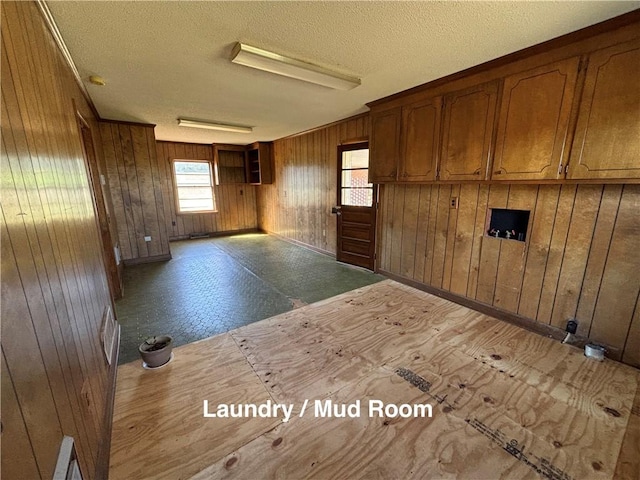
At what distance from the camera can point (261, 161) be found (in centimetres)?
670

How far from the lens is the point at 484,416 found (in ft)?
5.35

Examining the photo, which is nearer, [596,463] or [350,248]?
[596,463]

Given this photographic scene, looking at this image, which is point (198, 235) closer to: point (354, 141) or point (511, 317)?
point (354, 141)

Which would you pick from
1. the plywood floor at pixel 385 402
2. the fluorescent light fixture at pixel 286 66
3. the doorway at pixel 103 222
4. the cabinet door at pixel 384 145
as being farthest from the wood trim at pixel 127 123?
the plywood floor at pixel 385 402

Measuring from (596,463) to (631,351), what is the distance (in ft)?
4.17

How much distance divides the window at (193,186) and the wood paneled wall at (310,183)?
167 cm

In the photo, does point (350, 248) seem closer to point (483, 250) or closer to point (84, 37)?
point (483, 250)

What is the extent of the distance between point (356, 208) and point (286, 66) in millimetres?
2486

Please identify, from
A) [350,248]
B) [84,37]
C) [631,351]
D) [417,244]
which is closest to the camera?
[84,37]

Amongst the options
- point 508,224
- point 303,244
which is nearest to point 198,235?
point 303,244

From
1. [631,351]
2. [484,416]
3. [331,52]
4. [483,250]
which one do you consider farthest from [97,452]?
[631,351]

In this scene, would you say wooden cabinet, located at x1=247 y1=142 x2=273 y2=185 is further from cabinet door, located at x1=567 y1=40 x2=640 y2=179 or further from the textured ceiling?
cabinet door, located at x1=567 y1=40 x2=640 y2=179

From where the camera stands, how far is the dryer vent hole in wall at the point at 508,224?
8.63 feet

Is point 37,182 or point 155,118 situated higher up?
point 155,118
